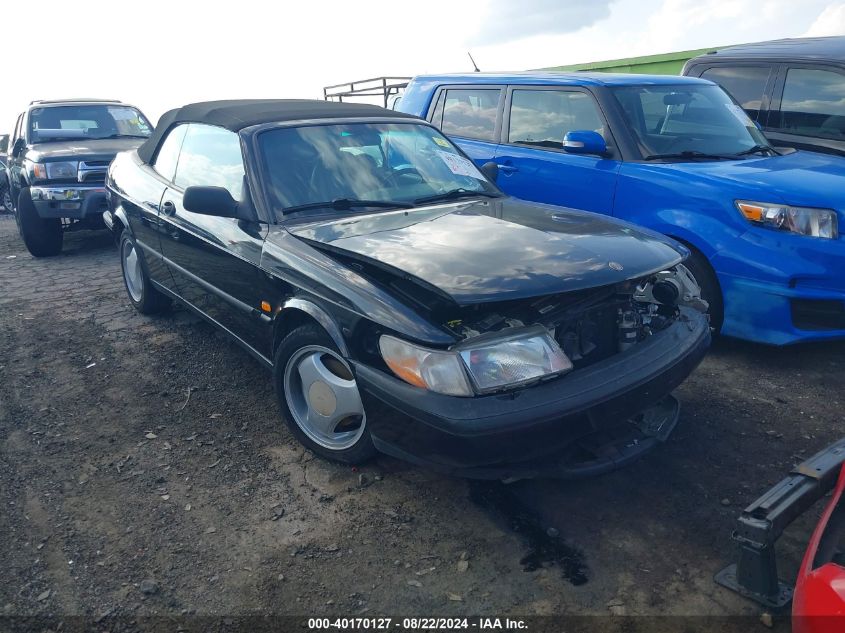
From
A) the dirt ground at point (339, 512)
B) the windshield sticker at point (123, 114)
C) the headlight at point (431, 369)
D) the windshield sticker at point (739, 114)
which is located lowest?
the dirt ground at point (339, 512)

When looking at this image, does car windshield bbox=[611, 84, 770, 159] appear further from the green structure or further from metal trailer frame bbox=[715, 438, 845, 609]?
the green structure

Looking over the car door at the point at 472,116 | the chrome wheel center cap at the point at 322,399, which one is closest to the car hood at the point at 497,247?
the chrome wheel center cap at the point at 322,399

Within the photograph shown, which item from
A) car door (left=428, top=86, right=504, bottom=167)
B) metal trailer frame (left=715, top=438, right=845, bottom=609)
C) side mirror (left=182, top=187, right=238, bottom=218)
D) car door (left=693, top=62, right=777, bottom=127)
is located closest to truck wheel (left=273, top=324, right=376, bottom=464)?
side mirror (left=182, top=187, right=238, bottom=218)

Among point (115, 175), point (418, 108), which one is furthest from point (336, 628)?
point (418, 108)

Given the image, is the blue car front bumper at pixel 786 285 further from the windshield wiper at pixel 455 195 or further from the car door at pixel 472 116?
the car door at pixel 472 116

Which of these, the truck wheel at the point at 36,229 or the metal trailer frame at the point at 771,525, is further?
the truck wheel at the point at 36,229

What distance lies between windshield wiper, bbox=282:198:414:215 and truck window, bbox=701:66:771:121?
146 inches

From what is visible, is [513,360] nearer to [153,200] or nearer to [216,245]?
[216,245]

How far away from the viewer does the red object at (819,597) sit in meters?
1.63

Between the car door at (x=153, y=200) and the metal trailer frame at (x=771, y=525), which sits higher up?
the car door at (x=153, y=200)

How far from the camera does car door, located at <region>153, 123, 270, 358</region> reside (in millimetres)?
3486

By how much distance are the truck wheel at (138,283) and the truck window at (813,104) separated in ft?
17.3

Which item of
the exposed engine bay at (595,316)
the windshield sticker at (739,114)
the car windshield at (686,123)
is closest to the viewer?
the exposed engine bay at (595,316)

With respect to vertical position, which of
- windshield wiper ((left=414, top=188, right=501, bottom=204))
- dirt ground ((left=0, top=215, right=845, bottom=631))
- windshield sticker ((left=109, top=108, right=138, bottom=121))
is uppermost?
windshield sticker ((left=109, top=108, right=138, bottom=121))
